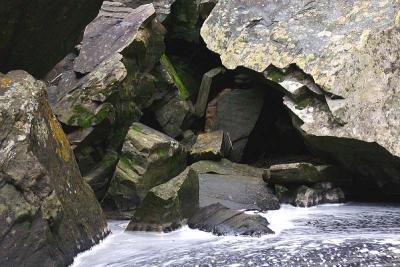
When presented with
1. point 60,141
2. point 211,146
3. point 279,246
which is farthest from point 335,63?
point 60,141

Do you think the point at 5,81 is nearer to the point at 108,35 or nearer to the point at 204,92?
the point at 108,35

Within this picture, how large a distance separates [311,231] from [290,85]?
13.2 feet

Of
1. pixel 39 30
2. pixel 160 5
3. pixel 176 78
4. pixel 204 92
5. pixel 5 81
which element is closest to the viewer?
pixel 5 81

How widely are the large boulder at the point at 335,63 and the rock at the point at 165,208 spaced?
299cm

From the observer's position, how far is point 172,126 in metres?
13.6

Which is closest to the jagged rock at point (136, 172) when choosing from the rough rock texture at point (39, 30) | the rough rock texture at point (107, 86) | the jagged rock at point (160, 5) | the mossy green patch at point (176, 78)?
the rough rock texture at point (107, 86)

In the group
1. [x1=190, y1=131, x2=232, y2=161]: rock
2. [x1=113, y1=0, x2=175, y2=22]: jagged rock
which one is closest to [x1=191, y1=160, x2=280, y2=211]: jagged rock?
[x1=190, y1=131, x2=232, y2=161]: rock

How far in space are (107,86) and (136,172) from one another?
197 cm

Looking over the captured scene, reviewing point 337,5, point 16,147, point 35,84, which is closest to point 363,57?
point 337,5

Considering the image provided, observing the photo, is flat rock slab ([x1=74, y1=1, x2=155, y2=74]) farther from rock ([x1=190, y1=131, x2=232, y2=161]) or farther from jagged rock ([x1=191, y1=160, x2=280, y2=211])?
jagged rock ([x1=191, y1=160, x2=280, y2=211])

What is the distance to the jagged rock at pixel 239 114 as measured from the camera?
1357 centimetres

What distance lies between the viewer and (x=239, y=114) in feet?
45.0

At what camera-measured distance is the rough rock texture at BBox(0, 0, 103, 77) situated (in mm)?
6750

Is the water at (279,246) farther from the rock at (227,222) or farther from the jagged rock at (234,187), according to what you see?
the jagged rock at (234,187)
